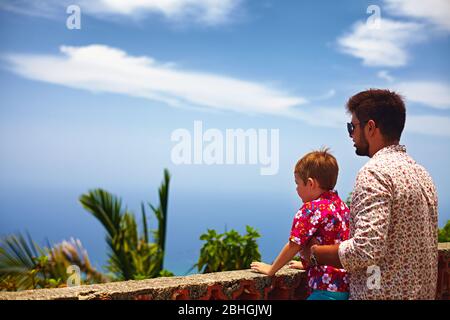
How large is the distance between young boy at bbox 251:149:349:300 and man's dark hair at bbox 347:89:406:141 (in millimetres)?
389

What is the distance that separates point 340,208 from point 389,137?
→ 0.48m

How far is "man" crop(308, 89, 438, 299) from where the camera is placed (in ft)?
8.19

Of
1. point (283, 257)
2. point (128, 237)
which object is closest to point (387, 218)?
point (283, 257)

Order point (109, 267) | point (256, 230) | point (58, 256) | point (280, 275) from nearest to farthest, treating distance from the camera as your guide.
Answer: point (280, 275) < point (256, 230) < point (58, 256) < point (109, 267)

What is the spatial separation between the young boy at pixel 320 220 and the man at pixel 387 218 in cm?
17

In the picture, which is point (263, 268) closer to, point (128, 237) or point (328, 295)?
point (328, 295)

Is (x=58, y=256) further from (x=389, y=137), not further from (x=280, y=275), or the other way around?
(x=389, y=137)

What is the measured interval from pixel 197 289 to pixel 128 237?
202 inches

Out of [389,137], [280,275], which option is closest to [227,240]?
[280,275]

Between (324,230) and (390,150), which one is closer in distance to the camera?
(390,150)

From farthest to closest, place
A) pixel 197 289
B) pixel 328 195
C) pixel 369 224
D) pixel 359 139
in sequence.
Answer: pixel 197 289 → pixel 328 195 → pixel 359 139 → pixel 369 224

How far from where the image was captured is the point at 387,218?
8.16 feet

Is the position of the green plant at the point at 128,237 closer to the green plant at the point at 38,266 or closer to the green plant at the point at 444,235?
the green plant at the point at 38,266
